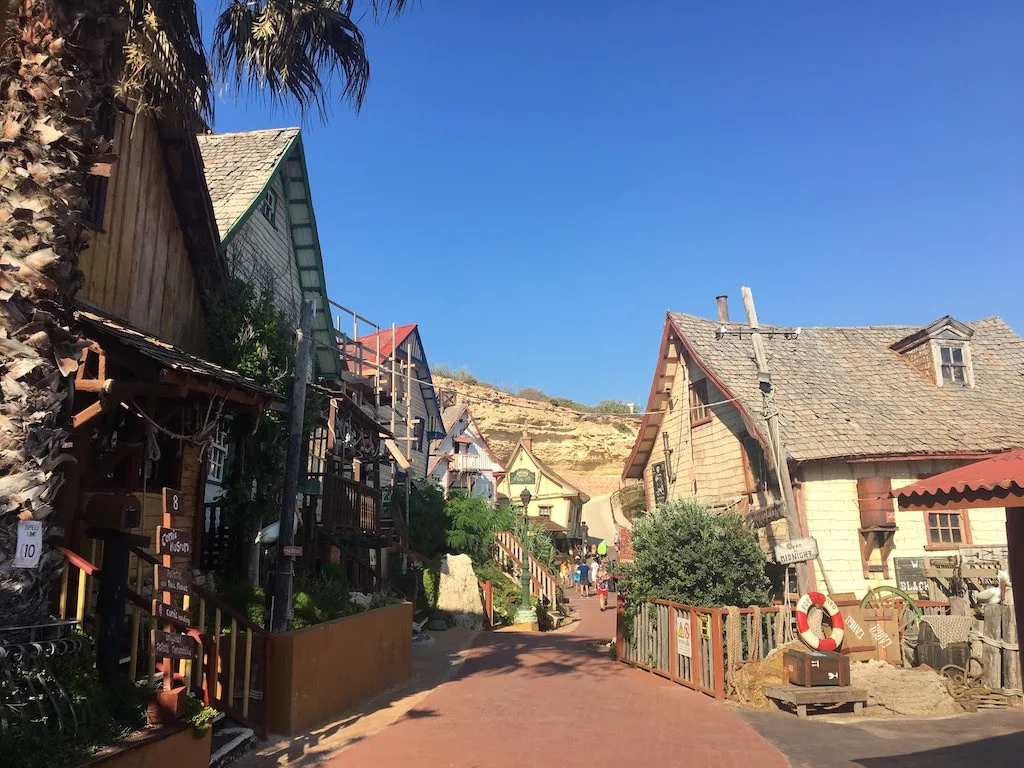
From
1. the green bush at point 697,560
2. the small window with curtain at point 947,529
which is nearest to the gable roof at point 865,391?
the small window with curtain at point 947,529

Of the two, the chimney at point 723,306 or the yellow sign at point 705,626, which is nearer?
the yellow sign at point 705,626

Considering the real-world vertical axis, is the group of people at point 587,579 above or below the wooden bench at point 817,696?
below

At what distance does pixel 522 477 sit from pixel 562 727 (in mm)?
42217

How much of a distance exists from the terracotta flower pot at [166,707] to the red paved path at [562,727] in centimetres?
222

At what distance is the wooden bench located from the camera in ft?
33.7

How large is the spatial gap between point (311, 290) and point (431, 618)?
944 cm

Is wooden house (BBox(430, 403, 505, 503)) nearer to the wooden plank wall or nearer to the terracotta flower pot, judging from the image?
the wooden plank wall

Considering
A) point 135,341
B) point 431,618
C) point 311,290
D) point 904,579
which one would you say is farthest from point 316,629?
point 904,579

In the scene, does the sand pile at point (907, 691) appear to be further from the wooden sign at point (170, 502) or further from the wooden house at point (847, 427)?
the wooden sign at point (170, 502)

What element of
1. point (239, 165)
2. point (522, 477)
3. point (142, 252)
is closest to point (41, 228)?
Result: point (142, 252)

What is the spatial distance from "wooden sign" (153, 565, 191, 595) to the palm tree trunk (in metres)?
0.69

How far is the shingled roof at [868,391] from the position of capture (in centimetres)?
1755

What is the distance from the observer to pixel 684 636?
12.5m

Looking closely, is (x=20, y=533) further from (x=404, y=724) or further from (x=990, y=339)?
(x=990, y=339)
